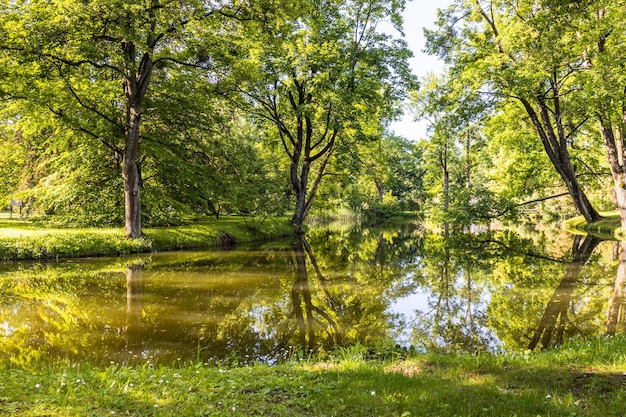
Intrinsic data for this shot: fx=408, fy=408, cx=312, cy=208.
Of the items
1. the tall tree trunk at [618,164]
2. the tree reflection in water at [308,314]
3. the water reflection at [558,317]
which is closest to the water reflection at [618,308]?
the water reflection at [558,317]

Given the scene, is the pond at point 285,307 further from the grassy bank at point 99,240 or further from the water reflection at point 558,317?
the grassy bank at point 99,240

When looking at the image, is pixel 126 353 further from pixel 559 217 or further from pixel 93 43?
pixel 559 217

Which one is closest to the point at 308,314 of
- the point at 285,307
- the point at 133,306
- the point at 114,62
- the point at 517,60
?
the point at 285,307

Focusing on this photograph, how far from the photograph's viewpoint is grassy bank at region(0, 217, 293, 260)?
14.2 m

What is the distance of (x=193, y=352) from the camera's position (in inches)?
239

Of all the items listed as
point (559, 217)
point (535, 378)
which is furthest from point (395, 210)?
point (535, 378)

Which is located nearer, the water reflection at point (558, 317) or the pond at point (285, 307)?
the pond at point (285, 307)

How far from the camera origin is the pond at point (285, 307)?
648cm

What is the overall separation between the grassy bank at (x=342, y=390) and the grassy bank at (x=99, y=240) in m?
11.2

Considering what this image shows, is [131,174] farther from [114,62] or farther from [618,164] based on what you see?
[618,164]

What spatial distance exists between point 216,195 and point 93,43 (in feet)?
32.2

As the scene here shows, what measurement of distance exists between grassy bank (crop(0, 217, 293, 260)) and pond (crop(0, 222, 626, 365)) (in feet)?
3.30

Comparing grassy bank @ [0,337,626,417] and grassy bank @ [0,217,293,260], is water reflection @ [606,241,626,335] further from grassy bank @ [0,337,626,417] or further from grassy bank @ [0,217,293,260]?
grassy bank @ [0,217,293,260]

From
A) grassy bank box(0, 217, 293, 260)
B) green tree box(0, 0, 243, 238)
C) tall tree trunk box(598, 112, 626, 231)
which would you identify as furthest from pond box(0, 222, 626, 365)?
green tree box(0, 0, 243, 238)
